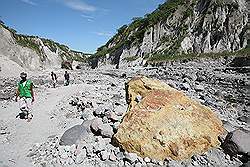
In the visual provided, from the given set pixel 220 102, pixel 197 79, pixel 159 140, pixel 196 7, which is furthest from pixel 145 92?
pixel 196 7

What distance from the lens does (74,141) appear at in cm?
1065

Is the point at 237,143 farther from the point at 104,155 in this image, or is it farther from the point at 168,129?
the point at 104,155

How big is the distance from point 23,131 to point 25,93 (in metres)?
1.49

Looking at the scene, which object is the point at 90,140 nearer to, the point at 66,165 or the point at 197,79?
the point at 66,165

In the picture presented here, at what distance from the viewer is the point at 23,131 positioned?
12328mm

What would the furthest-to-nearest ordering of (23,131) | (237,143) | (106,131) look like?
(23,131) → (106,131) → (237,143)

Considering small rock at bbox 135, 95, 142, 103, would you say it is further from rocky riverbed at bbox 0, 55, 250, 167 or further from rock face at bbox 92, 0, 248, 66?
rock face at bbox 92, 0, 248, 66

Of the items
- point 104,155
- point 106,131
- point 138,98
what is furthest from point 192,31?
point 104,155

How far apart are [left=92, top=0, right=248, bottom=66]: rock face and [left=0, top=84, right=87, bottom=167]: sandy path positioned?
142 ft

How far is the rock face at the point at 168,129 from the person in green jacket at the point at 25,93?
4534 millimetres

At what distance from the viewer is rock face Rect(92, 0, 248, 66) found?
5494 centimetres

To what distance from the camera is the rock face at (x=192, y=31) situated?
54.9 m

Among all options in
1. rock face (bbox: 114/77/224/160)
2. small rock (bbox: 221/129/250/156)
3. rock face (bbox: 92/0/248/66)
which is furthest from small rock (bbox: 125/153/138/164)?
rock face (bbox: 92/0/248/66)

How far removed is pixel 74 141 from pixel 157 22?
6183cm
